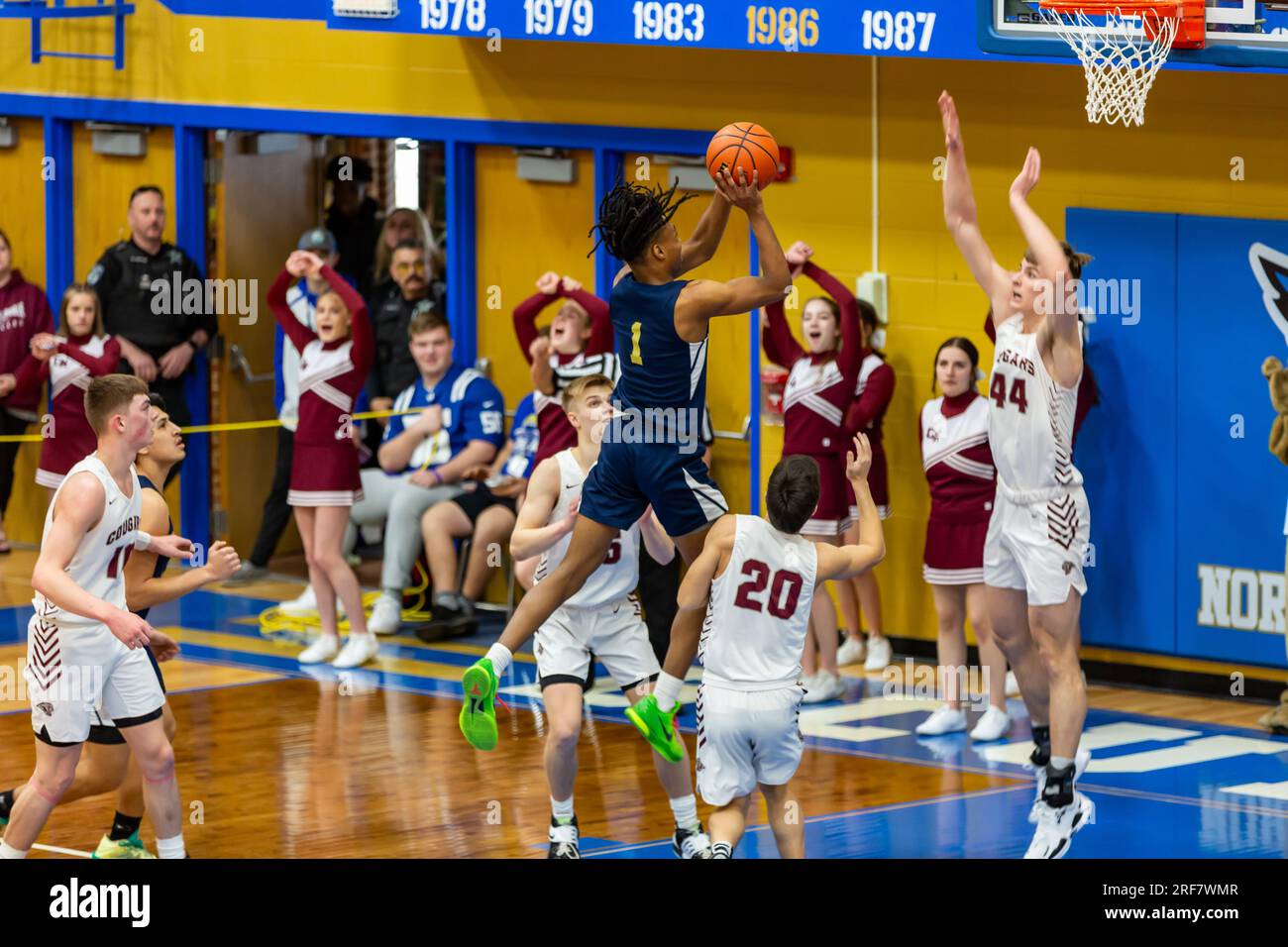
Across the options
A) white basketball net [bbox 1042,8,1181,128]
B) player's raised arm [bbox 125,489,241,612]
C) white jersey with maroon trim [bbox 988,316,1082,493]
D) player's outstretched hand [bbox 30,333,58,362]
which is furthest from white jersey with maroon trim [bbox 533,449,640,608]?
player's outstretched hand [bbox 30,333,58,362]

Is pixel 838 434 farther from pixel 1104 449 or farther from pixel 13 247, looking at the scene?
pixel 13 247

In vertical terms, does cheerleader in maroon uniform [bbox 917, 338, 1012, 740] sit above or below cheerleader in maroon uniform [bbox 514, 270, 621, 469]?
below

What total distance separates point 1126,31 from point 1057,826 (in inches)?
145

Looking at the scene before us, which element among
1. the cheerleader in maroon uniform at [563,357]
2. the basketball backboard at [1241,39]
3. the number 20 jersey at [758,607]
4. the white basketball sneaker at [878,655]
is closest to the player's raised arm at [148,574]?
the number 20 jersey at [758,607]

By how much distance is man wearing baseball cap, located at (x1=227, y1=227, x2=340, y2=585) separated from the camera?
623 inches

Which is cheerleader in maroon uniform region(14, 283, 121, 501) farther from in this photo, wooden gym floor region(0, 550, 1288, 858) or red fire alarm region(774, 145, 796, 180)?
red fire alarm region(774, 145, 796, 180)

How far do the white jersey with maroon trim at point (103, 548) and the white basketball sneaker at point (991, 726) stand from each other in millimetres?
4880

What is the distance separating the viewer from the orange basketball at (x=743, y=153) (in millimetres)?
8547

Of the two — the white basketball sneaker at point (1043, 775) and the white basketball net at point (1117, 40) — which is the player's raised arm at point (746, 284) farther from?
the white basketball net at point (1117, 40)

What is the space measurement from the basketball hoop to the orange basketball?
2236 millimetres

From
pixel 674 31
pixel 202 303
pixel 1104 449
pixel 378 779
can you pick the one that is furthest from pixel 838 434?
pixel 202 303

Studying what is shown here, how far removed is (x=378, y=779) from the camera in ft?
35.8

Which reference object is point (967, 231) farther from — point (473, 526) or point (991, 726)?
point (473, 526)

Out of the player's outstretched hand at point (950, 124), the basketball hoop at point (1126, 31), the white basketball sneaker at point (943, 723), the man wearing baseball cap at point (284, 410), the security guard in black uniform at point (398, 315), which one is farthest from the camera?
the man wearing baseball cap at point (284, 410)
